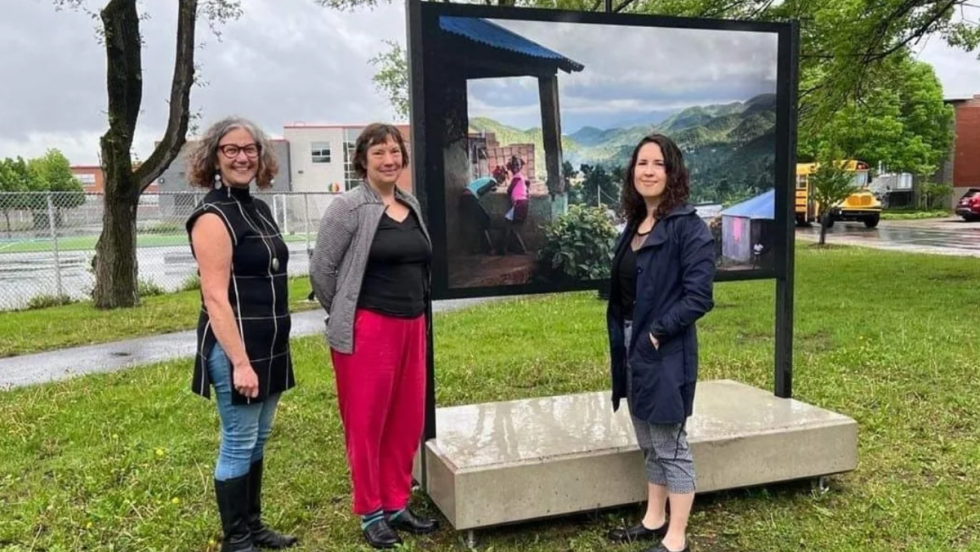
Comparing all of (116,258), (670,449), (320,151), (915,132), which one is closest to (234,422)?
(670,449)

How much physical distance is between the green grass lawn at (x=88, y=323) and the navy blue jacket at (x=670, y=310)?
7.35 m

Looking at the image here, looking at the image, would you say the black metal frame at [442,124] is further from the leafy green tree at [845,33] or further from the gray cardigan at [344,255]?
the leafy green tree at [845,33]

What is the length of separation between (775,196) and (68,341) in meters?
7.62

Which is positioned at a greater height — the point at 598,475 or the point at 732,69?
the point at 732,69

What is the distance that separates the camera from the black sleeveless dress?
290cm

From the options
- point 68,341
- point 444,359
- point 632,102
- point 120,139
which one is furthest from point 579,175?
point 120,139

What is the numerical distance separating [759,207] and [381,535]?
8.79 feet

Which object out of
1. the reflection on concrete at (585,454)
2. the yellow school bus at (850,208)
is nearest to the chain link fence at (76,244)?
the reflection on concrete at (585,454)

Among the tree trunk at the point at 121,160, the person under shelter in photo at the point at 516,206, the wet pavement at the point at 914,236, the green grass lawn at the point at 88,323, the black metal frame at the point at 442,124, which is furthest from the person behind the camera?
the wet pavement at the point at 914,236

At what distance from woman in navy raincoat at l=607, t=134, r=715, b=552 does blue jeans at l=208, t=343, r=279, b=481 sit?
1463 mm

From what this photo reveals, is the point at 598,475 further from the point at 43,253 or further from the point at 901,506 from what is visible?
the point at 43,253

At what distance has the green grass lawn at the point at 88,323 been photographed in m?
8.55

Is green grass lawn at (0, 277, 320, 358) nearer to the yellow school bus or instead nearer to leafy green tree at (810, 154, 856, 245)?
leafy green tree at (810, 154, 856, 245)

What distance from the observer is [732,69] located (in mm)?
4266
